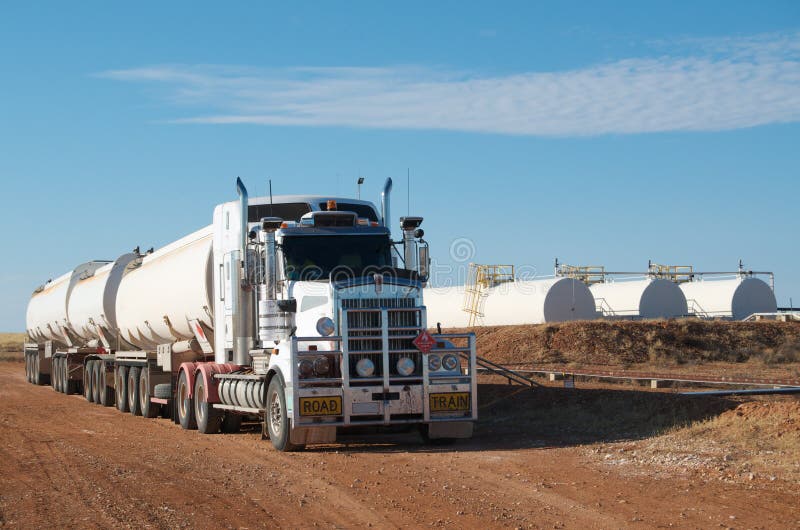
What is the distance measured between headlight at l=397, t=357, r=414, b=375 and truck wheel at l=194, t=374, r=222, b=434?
5315 millimetres

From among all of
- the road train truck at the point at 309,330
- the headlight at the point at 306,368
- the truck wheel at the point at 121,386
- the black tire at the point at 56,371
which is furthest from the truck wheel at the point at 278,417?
the black tire at the point at 56,371

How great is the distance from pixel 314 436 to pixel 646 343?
27.8 m

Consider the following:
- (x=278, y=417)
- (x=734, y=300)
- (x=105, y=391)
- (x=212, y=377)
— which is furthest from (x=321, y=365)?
(x=734, y=300)

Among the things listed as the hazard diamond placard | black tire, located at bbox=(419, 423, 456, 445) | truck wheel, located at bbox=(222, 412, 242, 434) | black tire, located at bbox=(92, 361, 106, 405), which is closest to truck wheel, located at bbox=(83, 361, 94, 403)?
black tire, located at bbox=(92, 361, 106, 405)

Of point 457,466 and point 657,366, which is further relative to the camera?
point 657,366

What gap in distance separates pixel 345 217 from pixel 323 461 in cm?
446

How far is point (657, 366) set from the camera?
3697 centimetres

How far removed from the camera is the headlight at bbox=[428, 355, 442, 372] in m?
15.2

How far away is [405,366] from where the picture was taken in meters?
15.0

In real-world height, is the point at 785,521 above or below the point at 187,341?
below

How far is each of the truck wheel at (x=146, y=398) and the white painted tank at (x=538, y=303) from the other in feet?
73.2

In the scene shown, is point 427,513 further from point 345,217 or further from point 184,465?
point 345,217

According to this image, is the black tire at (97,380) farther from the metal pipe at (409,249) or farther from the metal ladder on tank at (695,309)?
the metal ladder on tank at (695,309)

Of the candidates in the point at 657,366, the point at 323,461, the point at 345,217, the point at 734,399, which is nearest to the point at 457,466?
the point at 323,461
